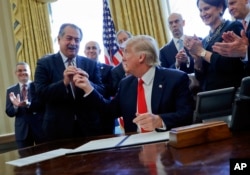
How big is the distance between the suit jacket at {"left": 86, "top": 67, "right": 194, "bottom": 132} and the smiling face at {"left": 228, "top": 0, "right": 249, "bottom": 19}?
2.03 feet

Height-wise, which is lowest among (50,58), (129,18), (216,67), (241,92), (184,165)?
(184,165)

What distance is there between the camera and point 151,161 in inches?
44.4

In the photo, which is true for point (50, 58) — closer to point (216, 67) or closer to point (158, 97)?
point (158, 97)

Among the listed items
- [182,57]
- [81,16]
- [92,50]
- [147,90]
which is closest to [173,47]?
[182,57]

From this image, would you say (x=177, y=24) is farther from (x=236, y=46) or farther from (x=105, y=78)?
(x=236, y=46)

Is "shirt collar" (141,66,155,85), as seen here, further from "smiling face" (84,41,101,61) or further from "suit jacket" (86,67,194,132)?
"smiling face" (84,41,101,61)

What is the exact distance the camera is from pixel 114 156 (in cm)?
134

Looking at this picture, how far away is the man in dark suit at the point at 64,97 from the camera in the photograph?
8.45ft

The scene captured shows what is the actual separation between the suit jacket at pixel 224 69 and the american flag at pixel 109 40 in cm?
296

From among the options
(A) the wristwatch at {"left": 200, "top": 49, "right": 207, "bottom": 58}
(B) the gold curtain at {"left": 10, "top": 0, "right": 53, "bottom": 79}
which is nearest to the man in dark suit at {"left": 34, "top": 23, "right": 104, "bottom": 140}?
(A) the wristwatch at {"left": 200, "top": 49, "right": 207, "bottom": 58}

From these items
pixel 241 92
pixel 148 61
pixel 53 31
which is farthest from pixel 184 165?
pixel 53 31

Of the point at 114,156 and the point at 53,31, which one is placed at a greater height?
the point at 53,31

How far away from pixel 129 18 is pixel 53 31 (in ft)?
5.56

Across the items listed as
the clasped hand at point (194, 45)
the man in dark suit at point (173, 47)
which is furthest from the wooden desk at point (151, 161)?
the man in dark suit at point (173, 47)
